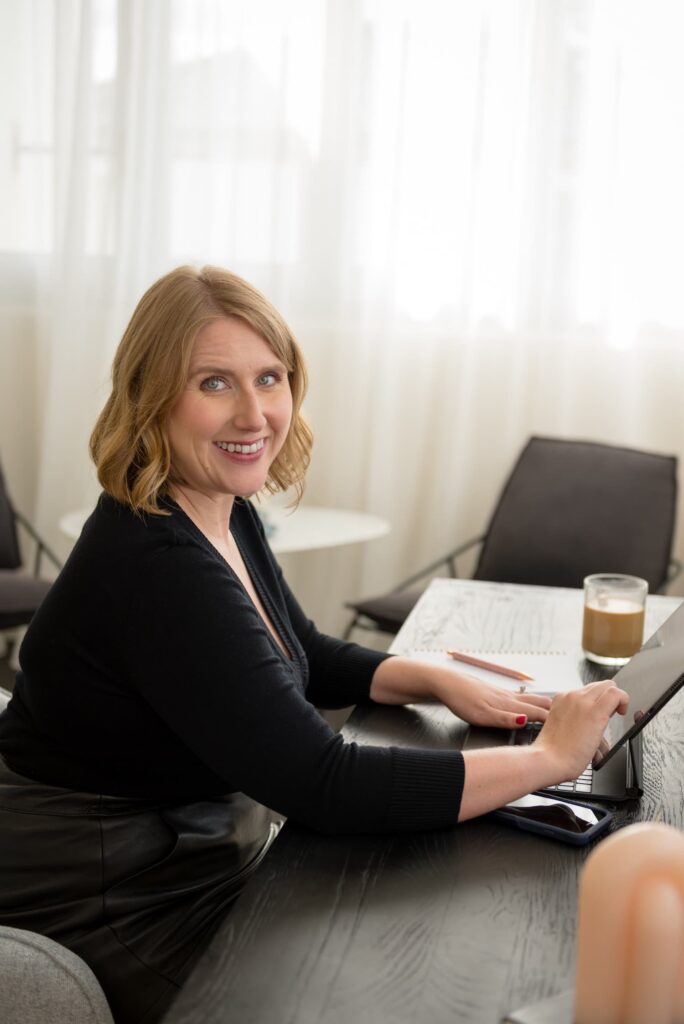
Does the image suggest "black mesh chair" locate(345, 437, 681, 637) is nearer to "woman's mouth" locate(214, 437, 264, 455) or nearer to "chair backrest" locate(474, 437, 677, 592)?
"chair backrest" locate(474, 437, 677, 592)

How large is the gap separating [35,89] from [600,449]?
7.26 ft

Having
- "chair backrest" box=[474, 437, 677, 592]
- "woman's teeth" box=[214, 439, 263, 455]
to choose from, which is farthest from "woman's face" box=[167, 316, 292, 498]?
"chair backrest" box=[474, 437, 677, 592]

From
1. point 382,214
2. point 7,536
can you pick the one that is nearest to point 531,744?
point 7,536

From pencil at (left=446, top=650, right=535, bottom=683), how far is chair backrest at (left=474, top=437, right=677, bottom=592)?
4.98 feet

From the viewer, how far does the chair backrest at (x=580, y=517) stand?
3.33 m

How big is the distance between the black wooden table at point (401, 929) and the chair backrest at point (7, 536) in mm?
2629

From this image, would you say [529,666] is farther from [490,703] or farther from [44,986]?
[44,986]

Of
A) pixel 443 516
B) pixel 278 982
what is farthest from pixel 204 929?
pixel 443 516

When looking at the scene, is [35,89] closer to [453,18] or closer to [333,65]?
[333,65]

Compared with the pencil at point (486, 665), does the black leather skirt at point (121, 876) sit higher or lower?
lower

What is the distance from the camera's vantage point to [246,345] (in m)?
1.54

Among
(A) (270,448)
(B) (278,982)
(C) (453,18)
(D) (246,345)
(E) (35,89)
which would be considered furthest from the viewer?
(E) (35,89)

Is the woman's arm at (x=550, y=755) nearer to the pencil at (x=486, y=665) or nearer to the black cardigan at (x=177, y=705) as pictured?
the black cardigan at (x=177, y=705)

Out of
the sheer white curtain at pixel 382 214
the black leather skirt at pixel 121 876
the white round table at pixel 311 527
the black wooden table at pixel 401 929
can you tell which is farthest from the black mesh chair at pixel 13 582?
the black wooden table at pixel 401 929
